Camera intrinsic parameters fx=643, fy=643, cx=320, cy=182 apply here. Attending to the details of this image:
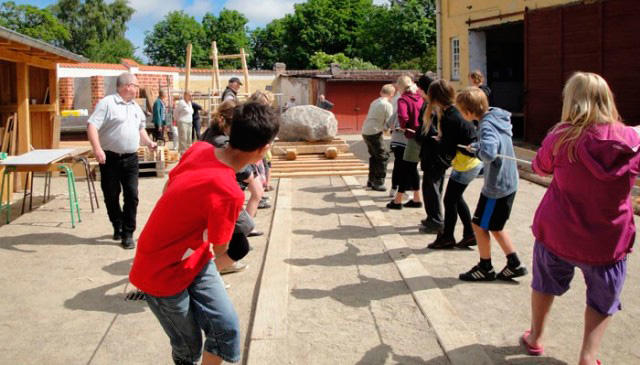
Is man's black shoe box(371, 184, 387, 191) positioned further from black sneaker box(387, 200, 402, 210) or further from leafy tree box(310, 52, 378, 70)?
leafy tree box(310, 52, 378, 70)

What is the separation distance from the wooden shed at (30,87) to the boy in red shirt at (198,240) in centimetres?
607

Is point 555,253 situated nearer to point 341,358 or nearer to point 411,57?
point 341,358

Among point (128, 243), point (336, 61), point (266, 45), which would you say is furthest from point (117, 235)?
point (266, 45)

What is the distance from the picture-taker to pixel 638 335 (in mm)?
4207

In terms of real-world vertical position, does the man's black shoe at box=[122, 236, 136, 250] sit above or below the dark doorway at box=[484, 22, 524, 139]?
below

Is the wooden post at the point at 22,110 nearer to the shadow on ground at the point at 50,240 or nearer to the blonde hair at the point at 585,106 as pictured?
the shadow on ground at the point at 50,240

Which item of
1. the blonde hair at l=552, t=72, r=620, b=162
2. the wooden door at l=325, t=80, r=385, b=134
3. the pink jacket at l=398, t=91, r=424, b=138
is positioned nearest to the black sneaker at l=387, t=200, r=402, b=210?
the pink jacket at l=398, t=91, r=424, b=138

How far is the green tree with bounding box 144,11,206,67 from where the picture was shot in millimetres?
90938

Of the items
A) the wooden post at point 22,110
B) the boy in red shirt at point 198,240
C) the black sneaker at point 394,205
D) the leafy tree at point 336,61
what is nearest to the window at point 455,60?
the black sneaker at point 394,205

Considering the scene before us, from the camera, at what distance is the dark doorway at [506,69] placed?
22.8m

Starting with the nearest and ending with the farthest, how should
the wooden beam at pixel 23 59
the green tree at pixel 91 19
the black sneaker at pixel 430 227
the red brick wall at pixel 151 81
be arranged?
the black sneaker at pixel 430 227
the wooden beam at pixel 23 59
the red brick wall at pixel 151 81
the green tree at pixel 91 19

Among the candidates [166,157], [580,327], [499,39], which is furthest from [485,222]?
[499,39]

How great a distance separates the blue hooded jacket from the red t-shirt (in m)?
2.79

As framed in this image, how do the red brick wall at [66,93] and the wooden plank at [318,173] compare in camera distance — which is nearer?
the wooden plank at [318,173]
